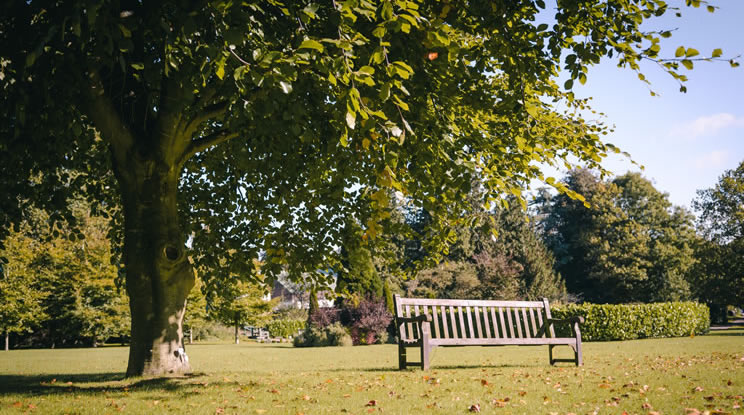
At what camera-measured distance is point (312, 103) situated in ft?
20.2

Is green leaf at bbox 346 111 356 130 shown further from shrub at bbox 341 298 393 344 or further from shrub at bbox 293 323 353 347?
shrub at bbox 341 298 393 344

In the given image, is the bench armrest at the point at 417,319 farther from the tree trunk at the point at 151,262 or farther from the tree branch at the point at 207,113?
the tree branch at the point at 207,113

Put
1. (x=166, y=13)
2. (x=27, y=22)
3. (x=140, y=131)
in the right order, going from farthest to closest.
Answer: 1. (x=140, y=131)
2. (x=166, y=13)
3. (x=27, y=22)

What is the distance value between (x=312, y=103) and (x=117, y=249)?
6.16m

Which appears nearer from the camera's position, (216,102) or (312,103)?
(312,103)

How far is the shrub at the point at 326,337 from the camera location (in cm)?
2205

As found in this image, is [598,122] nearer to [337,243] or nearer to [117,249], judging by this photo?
[337,243]

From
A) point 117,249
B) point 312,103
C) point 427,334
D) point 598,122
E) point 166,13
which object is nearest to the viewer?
point 166,13

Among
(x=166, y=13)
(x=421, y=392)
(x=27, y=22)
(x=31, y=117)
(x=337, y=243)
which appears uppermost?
(x=166, y=13)

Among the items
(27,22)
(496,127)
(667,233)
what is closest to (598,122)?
(496,127)

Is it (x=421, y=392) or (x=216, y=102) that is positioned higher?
(x=216, y=102)

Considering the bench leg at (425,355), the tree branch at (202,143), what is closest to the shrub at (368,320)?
the bench leg at (425,355)

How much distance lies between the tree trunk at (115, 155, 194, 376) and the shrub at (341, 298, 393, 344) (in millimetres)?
16046

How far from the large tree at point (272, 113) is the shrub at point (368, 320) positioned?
47.1ft
